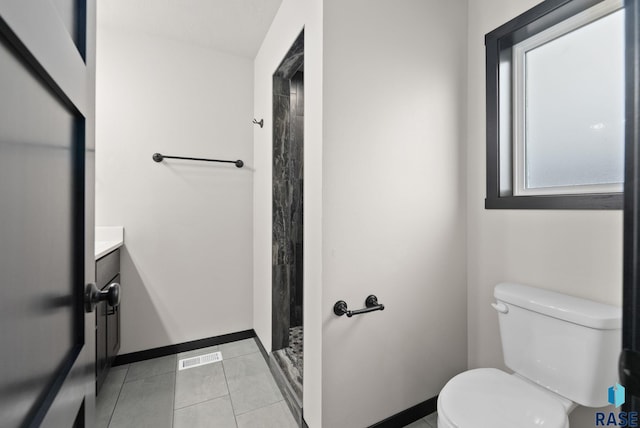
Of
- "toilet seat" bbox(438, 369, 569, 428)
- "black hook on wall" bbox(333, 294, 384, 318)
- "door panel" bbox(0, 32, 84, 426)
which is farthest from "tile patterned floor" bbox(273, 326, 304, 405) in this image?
"door panel" bbox(0, 32, 84, 426)

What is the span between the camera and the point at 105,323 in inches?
64.0

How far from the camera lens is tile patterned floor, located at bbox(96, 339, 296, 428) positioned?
1.53 m

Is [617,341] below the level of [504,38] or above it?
below

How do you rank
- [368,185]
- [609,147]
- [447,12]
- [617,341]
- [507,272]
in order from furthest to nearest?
1. [447,12]
2. [507,272]
3. [368,185]
4. [609,147]
5. [617,341]

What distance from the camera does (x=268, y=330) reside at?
2.09 meters

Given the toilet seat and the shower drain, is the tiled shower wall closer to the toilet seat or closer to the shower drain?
the shower drain

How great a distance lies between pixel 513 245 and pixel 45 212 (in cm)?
171

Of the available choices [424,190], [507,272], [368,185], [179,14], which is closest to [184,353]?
[368,185]

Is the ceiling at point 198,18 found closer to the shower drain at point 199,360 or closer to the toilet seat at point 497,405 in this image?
the toilet seat at point 497,405

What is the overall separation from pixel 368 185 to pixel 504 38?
3.46 feet

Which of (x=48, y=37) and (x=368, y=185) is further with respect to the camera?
(x=368, y=185)

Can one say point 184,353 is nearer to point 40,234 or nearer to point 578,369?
point 40,234

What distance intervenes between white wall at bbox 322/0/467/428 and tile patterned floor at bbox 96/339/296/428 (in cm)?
58

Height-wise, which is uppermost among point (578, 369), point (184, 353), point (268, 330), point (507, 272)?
point (507, 272)
